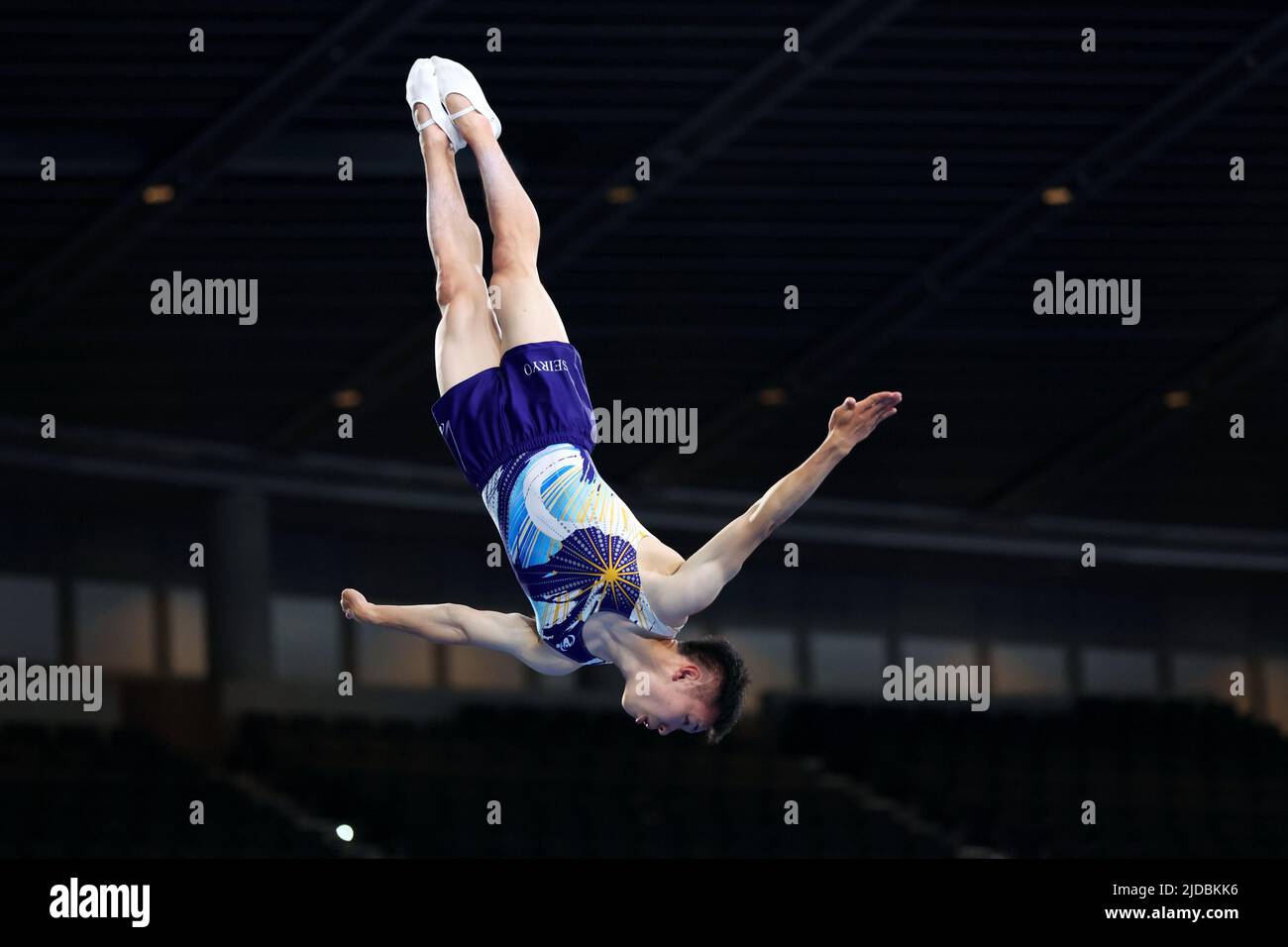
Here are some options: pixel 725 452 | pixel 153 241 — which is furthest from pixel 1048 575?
pixel 153 241

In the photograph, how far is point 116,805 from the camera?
15414 millimetres

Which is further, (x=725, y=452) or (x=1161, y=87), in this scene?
(x=725, y=452)

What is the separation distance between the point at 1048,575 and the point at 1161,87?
10.6 meters

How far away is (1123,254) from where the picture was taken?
1727 centimetres

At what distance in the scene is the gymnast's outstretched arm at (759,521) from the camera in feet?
23.4

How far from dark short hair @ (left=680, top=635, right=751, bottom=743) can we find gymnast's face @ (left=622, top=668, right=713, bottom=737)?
0.05 meters

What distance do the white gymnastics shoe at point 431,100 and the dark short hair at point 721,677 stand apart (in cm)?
238

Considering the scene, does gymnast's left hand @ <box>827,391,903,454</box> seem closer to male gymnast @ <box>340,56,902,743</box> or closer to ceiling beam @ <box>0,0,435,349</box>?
male gymnast @ <box>340,56,902,743</box>

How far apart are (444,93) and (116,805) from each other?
28.1 feet
